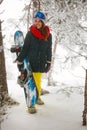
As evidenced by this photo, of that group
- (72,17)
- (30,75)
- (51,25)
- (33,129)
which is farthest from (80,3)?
(33,129)

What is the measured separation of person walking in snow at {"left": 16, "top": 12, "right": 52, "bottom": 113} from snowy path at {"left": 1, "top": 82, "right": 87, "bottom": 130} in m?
0.31

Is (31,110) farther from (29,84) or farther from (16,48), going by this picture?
(16,48)

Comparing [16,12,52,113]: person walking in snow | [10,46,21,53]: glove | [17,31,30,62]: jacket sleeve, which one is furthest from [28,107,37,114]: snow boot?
[10,46,21,53]: glove

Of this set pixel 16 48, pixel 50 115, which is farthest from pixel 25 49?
pixel 50 115

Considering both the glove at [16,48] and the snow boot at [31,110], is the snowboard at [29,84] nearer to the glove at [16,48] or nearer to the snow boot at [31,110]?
the snow boot at [31,110]

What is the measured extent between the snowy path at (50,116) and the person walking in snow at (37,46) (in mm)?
307

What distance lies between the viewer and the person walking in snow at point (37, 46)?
6.12 metres

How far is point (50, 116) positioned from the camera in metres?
6.23

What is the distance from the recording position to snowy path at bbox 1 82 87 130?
562cm

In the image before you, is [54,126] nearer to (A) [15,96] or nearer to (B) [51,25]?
(A) [15,96]

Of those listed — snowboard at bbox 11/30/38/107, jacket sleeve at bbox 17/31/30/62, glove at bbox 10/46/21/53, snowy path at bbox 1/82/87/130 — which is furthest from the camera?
glove at bbox 10/46/21/53

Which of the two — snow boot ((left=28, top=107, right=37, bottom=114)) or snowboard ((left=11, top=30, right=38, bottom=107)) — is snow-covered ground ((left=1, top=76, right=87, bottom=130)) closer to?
snow boot ((left=28, top=107, right=37, bottom=114))

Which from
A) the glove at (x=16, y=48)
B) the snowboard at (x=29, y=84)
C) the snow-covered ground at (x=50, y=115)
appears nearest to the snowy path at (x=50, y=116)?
the snow-covered ground at (x=50, y=115)

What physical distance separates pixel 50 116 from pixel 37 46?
155 centimetres
